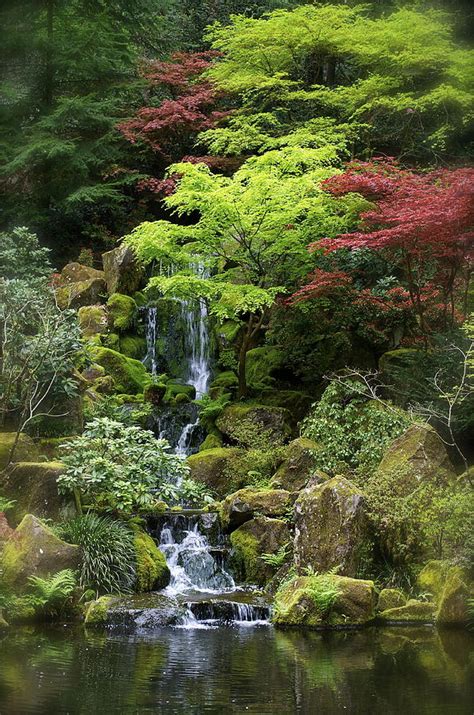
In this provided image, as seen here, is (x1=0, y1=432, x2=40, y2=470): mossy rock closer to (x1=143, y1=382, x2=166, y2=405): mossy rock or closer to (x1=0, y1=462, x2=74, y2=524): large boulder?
(x1=0, y1=462, x2=74, y2=524): large boulder

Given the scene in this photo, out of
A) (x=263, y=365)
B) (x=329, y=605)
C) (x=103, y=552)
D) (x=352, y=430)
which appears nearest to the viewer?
(x=329, y=605)

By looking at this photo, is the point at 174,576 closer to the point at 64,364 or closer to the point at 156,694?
the point at 64,364

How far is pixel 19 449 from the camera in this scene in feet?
41.3

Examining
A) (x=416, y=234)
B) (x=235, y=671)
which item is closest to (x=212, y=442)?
(x=416, y=234)

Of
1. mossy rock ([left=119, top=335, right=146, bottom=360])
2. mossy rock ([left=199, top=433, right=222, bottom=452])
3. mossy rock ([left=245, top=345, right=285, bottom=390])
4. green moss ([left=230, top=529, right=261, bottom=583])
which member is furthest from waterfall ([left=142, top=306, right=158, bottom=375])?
green moss ([left=230, top=529, right=261, bottom=583])

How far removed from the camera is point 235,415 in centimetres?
1636

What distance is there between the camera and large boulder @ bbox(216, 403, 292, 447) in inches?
610

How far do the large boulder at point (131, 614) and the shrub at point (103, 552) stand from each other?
445 mm

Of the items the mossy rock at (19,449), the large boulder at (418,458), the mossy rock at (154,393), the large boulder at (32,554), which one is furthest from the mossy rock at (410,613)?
the mossy rock at (154,393)

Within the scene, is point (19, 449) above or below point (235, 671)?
below

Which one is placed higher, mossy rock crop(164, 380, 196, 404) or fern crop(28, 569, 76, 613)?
fern crop(28, 569, 76, 613)

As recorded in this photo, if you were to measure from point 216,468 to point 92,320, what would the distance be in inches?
288

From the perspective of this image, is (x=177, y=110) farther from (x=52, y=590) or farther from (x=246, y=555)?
(x=52, y=590)

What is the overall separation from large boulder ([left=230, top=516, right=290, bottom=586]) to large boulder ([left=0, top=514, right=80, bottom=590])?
9.70 feet
